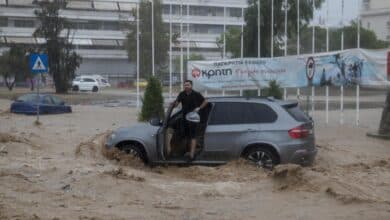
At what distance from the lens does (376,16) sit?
3322 inches

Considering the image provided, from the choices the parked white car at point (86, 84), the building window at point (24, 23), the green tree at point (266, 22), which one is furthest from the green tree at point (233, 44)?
the building window at point (24, 23)

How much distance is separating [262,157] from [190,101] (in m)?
1.74

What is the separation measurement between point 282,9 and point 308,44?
24.2 meters

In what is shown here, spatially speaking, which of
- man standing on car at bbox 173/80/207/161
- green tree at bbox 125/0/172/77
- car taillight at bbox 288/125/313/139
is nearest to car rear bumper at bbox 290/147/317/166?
car taillight at bbox 288/125/313/139

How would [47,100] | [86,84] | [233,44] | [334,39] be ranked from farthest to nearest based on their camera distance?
1. [86,84]
2. [233,44]
3. [334,39]
4. [47,100]

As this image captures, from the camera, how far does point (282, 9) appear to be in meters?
34.5

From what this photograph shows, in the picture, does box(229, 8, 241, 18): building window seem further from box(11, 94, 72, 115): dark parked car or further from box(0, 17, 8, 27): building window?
box(11, 94, 72, 115): dark parked car

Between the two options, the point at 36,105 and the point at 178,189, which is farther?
the point at 36,105

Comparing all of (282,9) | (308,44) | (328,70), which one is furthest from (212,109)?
(308,44)

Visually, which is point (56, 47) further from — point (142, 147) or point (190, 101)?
point (190, 101)

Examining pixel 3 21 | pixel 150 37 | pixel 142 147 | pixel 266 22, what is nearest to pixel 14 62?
pixel 150 37

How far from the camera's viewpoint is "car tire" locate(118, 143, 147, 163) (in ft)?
44.0

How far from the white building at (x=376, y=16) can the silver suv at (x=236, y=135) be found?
72.3 meters

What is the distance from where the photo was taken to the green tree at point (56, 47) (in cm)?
6662
